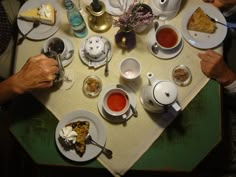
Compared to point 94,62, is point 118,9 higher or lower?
higher

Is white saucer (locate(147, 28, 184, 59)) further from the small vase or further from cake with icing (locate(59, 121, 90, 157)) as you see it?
cake with icing (locate(59, 121, 90, 157))

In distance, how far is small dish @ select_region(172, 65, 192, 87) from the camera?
4.85ft

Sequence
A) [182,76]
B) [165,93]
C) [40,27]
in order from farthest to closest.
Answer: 1. [40,27]
2. [182,76]
3. [165,93]

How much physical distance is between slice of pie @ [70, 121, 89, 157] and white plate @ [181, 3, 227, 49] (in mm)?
645

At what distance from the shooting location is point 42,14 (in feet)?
5.09

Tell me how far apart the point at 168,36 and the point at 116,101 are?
40cm

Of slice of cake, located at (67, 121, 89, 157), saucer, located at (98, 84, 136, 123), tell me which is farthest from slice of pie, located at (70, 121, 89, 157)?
saucer, located at (98, 84, 136, 123)

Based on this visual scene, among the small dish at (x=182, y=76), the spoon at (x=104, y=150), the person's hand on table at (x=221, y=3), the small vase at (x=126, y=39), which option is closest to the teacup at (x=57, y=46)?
the small vase at (x=126, y=39)

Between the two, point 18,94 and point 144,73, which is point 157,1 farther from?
point 18,94

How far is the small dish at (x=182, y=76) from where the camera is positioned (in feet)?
4.85

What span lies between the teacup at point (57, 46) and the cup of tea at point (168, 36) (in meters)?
0.44

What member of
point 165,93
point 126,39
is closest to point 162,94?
point 165,93

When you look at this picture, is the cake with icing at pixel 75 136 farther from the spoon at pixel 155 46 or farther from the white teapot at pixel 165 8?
the white teapot at pixel 165 8

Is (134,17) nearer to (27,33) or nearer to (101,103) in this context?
(101,103)
